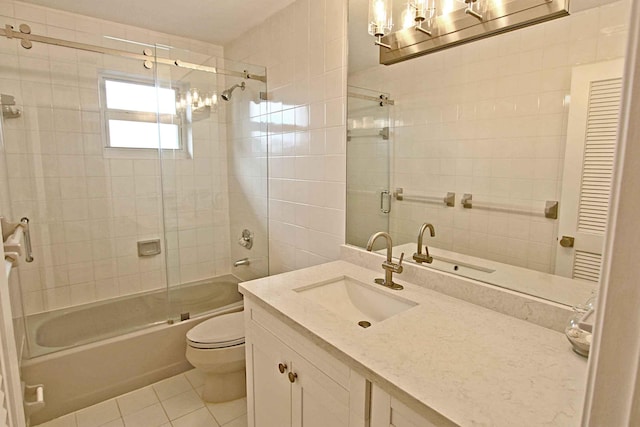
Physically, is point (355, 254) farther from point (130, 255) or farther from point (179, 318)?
point (130, 255)

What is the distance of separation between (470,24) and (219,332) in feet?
6.60

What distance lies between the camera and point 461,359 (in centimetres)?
87

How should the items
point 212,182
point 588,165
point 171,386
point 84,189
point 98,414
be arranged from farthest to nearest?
point 212,182
point 84,189
point 171,386
point 98,414
point 588,165


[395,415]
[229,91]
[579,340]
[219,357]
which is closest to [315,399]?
[395,415]

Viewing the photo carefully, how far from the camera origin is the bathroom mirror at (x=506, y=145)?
3.27 ft

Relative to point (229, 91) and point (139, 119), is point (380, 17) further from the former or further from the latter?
point (139, 119)

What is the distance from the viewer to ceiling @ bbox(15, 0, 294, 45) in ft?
6.93

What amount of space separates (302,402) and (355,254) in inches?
31.4

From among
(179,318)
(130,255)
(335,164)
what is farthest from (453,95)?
(130,255)

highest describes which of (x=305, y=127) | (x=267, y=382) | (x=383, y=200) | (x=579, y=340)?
(x=305, y=127)

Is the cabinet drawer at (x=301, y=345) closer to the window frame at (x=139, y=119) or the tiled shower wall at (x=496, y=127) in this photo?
the tiled shower wall at (x=496, y=127)

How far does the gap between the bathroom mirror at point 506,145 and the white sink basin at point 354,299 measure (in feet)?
0.77

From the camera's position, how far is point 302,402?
44.3 inches

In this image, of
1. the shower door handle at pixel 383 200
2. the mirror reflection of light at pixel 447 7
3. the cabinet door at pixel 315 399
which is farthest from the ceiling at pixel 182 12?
the cabinet door at pixel 315 399
